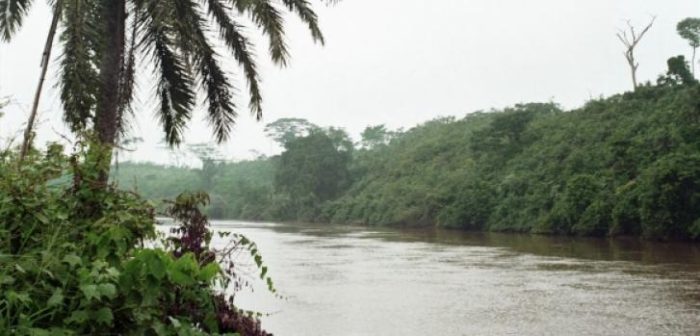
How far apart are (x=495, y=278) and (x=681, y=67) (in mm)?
27416

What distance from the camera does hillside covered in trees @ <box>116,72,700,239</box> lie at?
2598cm

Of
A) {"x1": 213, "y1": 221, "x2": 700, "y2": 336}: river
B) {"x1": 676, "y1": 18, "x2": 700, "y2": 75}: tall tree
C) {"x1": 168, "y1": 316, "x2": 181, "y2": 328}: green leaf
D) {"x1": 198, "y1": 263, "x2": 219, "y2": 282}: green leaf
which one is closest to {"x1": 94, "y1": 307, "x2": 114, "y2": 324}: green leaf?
{"x1": 168, "y1": 316, "x2": 181, "y2": 328}: green leaf

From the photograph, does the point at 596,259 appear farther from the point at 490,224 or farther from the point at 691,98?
the point at 490,224

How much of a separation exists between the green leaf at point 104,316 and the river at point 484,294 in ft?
7.66

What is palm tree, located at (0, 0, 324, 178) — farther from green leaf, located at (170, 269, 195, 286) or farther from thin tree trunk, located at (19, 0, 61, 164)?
green leaf, located at (170, 269, 195, 286)

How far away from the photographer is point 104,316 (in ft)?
7.37

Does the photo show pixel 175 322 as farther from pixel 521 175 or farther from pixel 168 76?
pixel 521 175

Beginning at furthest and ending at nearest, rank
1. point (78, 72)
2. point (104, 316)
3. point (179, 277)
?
1. point (78, 72)
2. point (179, 277)
3. point (104, 316)

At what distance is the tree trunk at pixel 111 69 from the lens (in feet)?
25.2

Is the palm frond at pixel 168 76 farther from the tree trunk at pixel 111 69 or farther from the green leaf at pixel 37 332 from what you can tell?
the green leaf at pixel 37 332

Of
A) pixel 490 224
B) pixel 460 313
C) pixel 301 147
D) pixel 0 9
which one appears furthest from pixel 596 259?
pixel 301 147

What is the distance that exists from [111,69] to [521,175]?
111 ft

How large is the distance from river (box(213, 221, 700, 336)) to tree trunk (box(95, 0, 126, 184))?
10.2ft

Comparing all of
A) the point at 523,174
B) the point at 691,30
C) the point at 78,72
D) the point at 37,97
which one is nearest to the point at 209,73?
the point at 78,72
